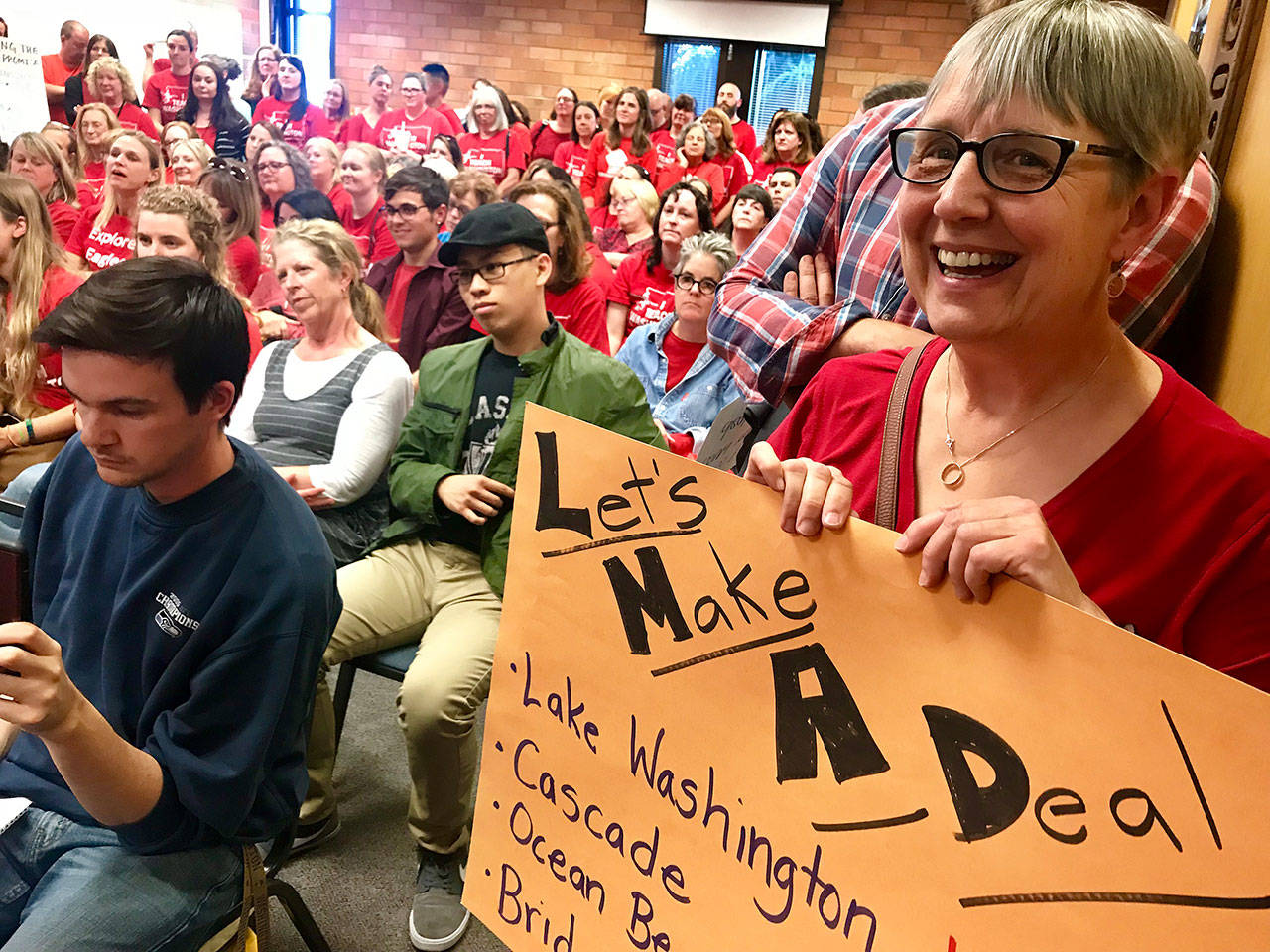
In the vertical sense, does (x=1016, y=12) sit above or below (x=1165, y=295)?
above

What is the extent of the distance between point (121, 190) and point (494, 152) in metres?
4.10

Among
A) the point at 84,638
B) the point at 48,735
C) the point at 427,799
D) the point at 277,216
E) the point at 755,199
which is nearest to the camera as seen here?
the point at 48,735

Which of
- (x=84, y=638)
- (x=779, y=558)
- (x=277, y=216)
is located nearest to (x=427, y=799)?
(x=84, y=638)

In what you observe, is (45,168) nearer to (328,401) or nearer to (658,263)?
(658,263)

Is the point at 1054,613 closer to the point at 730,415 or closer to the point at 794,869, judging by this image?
the point at 794,869

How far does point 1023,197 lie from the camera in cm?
64

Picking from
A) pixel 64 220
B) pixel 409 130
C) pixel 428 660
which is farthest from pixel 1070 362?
pixel 409 130

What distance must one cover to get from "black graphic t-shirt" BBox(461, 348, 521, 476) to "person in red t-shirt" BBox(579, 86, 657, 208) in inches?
210

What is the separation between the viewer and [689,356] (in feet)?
10.3

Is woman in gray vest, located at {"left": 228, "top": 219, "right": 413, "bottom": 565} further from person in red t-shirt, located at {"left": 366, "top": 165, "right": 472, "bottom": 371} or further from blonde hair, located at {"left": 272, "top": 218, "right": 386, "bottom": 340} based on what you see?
person in red t-shirt, located at {"left": 366, "top": 165, "right": 472, "bottom": 371}

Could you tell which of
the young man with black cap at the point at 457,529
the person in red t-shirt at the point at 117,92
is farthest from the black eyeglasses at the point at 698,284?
the person in red t-shirt at the point at 117,92

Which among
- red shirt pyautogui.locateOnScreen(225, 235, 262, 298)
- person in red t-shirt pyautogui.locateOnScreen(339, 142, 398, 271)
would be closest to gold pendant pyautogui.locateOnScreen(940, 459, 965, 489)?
red shirt pyautogui.locateOnScreen(225, 235, 262, 298)

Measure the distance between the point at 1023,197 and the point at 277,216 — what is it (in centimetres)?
501

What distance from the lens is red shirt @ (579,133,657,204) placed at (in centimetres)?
744
